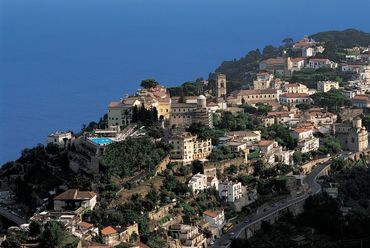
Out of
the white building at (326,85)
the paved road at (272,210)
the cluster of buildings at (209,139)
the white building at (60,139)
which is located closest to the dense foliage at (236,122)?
the cluster of buildings at (209,139)

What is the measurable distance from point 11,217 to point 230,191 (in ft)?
22.9

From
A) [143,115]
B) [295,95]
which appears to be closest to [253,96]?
[295,95]

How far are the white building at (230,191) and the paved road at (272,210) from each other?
0.97 meters

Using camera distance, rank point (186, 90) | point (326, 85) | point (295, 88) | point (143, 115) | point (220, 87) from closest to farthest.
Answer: point (143, 115) → point (186, 90) → point (220, 87) → point (295, 88) → point (326, 85)

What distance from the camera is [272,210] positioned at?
32.4m

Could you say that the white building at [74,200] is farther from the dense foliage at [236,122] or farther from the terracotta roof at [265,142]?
the dense foliage at [236,122]

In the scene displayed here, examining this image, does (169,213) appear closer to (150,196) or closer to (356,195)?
(150,196)

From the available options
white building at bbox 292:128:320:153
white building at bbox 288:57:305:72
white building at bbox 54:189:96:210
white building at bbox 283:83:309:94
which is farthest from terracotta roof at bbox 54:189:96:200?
white building at bbox 288:57:305:72

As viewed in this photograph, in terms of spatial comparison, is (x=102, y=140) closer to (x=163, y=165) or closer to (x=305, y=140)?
(x=163, y=165)

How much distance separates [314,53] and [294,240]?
27.0 m

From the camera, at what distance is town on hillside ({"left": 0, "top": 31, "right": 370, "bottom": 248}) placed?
2884cm

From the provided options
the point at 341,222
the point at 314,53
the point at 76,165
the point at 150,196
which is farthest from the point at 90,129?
the point at 314,53

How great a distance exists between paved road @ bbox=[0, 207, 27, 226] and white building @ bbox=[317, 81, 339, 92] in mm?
19125

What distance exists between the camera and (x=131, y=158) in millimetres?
32094
